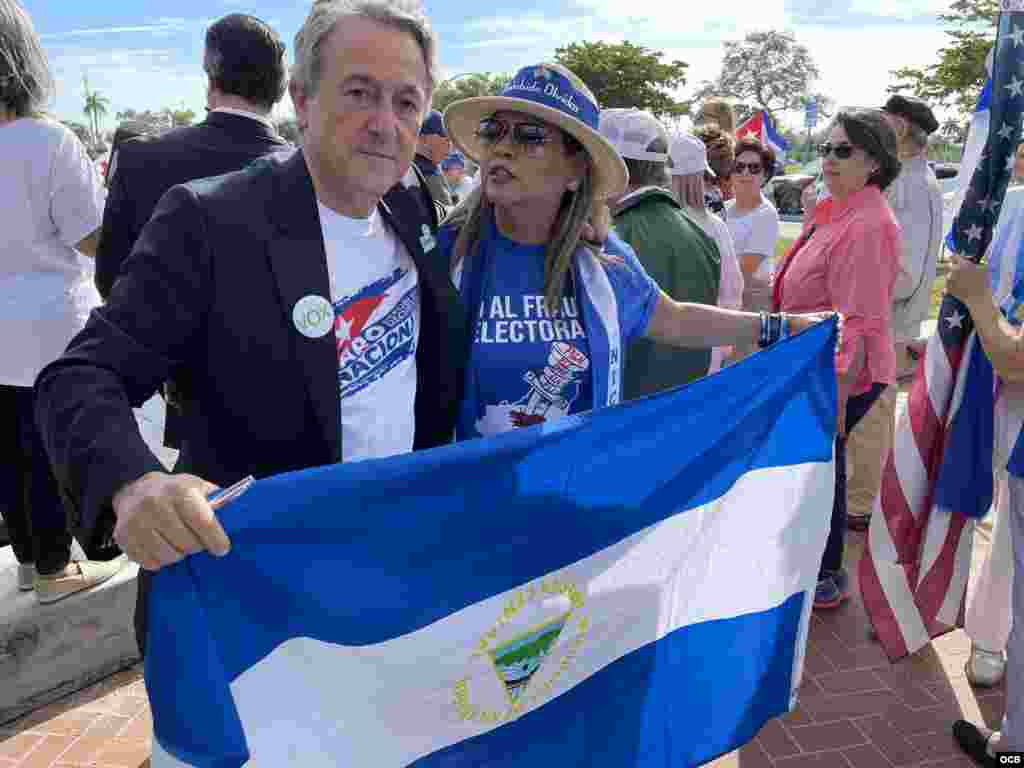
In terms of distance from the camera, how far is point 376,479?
5.27ft

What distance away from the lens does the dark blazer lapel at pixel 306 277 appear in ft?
5.46

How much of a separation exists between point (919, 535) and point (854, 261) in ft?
3.88

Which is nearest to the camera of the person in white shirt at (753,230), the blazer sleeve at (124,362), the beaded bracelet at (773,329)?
the blazer sleeve at (124,362)

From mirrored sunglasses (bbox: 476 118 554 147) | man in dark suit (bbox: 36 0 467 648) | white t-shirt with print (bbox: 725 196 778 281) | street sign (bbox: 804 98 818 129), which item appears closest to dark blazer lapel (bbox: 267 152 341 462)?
man in dark suit (bbox: 36 0 467 648)

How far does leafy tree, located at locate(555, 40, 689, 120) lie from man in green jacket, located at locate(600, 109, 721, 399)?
2489 inches

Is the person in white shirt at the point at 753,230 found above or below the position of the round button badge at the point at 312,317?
below

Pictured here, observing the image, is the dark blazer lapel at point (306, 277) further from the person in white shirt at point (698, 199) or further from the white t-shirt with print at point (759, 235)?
the white t-shirt with print at point (759, 235)

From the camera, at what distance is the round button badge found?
5.47ft

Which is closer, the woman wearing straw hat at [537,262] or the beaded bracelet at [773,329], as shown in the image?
the woman wearing straw hat at [537,262]

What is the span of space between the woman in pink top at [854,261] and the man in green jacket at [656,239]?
0.46 metres

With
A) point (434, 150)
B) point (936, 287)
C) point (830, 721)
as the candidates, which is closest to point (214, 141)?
point (830, 721)

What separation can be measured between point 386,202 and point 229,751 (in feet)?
4.15

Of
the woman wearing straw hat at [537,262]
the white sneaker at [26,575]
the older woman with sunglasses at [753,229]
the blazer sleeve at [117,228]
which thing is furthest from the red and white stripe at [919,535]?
the white sneaker at [26,575]

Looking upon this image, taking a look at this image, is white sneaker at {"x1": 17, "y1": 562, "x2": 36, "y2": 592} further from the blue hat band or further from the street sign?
the street sign
